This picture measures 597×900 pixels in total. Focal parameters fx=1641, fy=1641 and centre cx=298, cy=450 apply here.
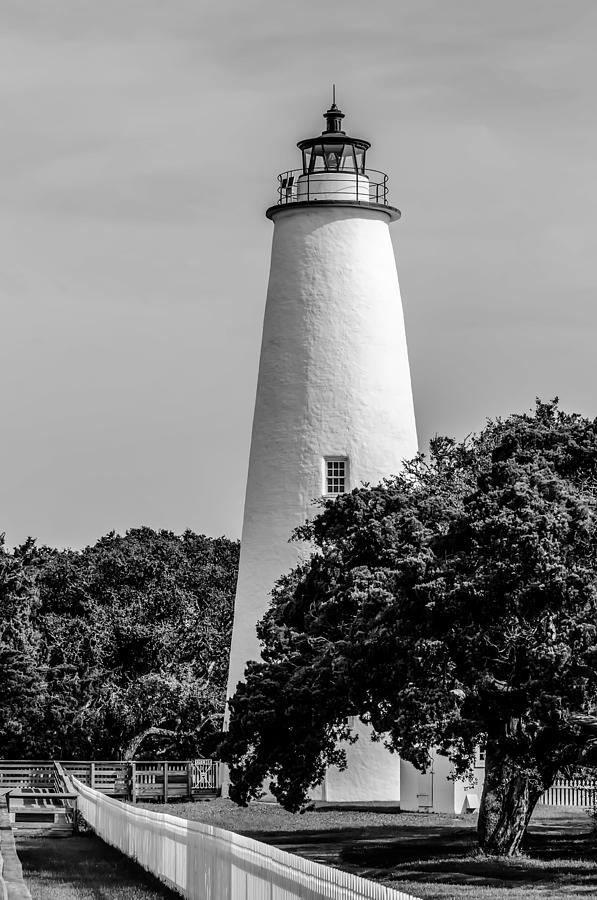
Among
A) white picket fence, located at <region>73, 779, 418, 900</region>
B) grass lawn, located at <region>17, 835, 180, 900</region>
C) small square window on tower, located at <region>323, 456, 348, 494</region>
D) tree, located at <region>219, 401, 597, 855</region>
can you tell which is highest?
small square window on tower, located at <region>323, 456, 348, 494</region>

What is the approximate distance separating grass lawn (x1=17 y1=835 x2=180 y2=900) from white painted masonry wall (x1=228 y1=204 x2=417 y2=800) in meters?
14.3

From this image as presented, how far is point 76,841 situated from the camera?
3312cm

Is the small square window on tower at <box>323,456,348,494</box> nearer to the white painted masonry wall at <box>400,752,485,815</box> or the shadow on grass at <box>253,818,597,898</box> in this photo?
the white painted masonry wall at <box>400,752,485,815</box>

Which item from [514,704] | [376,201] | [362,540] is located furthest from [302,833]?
[376,201]

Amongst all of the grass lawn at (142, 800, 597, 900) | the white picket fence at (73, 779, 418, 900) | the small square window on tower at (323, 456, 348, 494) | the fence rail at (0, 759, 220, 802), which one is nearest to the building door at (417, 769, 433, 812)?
the grass lawn at (142, 800, 597, 900)

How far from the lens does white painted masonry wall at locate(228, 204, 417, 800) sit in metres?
46.1

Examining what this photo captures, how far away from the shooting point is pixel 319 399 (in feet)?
152

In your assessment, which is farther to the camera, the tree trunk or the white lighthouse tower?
the white lighthouse tower

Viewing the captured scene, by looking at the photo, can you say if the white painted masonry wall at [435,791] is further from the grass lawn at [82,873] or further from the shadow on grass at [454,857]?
the grass lawn at [82,873]

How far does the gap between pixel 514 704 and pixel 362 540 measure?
5.63 meters

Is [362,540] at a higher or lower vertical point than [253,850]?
higher

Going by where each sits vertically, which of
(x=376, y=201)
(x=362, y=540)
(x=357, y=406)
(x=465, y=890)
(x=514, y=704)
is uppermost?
(x=376, y=201)

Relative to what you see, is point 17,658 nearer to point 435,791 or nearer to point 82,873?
Answer: point 435,791

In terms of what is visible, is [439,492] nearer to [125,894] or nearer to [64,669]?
[125,894]
